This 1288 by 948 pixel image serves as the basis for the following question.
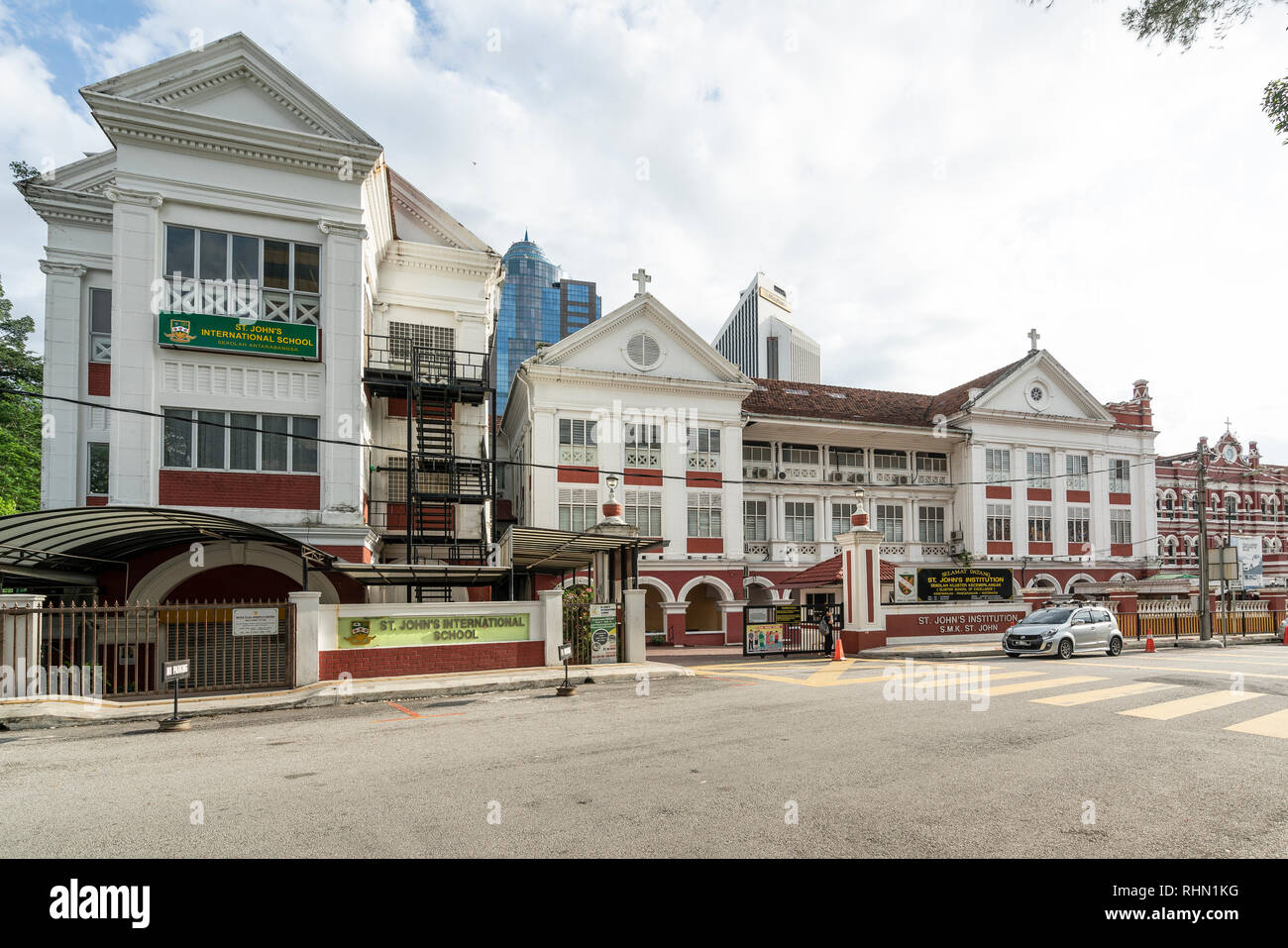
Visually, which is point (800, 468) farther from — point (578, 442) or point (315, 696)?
point (315, 696)

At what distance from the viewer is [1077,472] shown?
132 feet

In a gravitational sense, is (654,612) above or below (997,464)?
below

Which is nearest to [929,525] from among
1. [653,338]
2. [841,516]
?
[841,516]

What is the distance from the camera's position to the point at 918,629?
25.5 m

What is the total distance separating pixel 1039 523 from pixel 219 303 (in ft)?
126

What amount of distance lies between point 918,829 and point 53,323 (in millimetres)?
25862

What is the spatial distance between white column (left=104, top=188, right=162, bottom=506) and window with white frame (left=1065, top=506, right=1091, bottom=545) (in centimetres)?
4094

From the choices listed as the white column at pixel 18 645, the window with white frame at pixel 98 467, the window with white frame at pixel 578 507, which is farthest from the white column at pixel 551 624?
the window with white frame at pixel 98 467

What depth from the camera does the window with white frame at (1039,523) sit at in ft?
127

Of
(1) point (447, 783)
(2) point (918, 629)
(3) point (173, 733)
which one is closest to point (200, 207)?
(3) point (173, 733)

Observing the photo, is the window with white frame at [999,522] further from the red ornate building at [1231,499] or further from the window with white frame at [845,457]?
the red ornate building at [1231,499]

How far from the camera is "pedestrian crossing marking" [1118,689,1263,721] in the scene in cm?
1123

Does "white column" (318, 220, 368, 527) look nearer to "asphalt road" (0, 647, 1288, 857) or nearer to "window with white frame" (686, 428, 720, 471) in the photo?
"asphalt road" (0, 647, 1288, 857)

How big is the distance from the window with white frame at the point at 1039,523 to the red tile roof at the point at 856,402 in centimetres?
676
